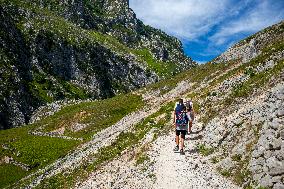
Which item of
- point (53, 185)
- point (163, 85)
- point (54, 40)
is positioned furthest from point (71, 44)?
point (53, 185)

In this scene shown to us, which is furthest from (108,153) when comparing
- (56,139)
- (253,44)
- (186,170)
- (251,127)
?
(253,44)

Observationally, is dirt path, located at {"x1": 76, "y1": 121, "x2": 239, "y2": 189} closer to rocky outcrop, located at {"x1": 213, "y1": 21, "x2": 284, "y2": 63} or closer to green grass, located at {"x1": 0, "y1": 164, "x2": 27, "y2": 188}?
green grass, located at {"x1": 0, "y1": 164, "x2": 27, "y2": 188}

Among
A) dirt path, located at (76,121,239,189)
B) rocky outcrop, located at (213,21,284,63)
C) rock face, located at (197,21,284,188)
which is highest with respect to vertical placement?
rocky outcrop, located at (213,21,284,63)

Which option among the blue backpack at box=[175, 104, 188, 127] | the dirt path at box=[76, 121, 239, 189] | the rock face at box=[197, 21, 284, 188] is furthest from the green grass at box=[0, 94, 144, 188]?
the blue backpack at box=[175, 104, 188, 127]

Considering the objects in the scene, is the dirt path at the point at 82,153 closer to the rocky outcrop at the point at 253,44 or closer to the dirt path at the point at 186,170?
the rocky outcrop at the point at 253,44

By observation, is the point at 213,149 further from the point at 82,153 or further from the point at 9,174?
the point at 9,174

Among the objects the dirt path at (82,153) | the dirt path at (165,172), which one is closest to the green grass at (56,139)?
the dirt path at (82,153)

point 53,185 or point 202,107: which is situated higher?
point 202,107

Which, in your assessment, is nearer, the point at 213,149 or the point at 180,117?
the point at 213,149

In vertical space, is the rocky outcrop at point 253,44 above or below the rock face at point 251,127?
above

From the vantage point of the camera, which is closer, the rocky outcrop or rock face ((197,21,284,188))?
rock face ((197,21,284,188))

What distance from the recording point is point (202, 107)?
141ft

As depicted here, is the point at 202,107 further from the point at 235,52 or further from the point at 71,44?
the point at 71,44

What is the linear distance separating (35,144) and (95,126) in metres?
13.3
